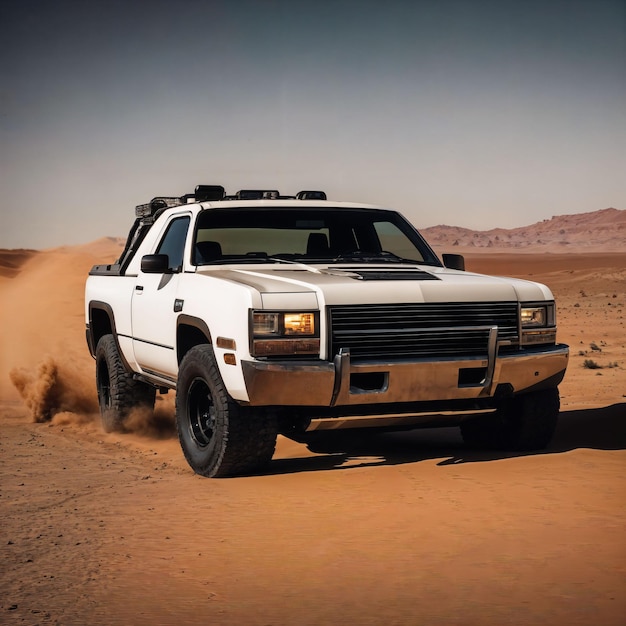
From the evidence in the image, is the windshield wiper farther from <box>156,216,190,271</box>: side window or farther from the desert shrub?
the desert shrub

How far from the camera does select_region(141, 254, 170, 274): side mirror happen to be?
7969mm

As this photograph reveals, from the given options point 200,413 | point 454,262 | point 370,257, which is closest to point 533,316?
point 454,262

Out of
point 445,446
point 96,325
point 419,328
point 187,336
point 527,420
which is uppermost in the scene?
point 419,328

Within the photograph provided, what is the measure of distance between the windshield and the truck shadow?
154cm

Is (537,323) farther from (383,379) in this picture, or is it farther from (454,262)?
(383,379)

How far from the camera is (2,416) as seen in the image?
1197 centimetres

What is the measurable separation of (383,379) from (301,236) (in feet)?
7.61

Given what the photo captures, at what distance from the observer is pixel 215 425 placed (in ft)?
23.4

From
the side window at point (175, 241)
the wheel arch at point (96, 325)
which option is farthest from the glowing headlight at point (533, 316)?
the wheel arch at point (96, 325)

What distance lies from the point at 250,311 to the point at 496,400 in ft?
6.68

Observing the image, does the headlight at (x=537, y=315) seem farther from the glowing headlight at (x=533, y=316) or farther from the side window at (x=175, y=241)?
the side window at (x=175, y=241)

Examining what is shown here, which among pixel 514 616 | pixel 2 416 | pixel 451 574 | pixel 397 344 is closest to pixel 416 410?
pixel 397 344

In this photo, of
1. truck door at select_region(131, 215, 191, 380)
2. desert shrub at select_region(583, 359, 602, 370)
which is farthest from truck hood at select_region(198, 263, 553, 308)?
desert shrub at select_region(583, 359, 602, 370)

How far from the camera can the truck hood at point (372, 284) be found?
22.1ft
